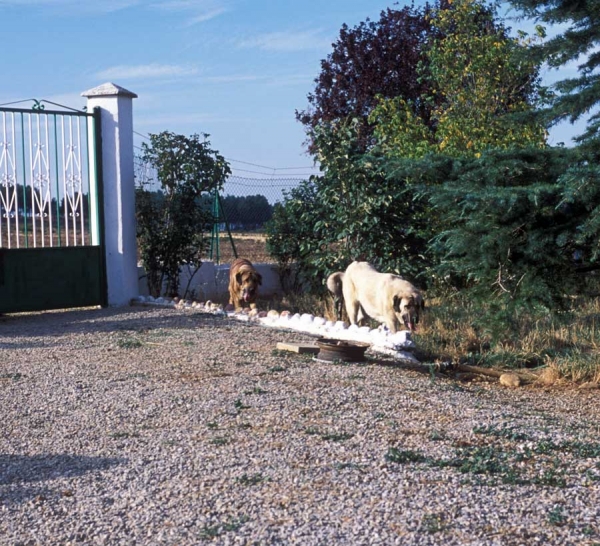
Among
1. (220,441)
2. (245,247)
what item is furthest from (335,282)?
(245,247)

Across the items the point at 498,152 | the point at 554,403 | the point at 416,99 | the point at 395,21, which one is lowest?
the point at 554,403

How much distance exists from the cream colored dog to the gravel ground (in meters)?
0.83

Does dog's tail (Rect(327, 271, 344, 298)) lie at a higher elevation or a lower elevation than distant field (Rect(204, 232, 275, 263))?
lower

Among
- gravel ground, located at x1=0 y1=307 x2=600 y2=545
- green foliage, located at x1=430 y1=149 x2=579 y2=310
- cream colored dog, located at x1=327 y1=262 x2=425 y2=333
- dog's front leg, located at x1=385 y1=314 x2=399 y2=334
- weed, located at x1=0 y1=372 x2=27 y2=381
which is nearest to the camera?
gravel ground, located at x1=0 y1=307 x2=600 y2=545

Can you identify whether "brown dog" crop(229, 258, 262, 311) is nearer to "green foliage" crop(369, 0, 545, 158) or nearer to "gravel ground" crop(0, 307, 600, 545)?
"green foliage" crop(369, 0, 545, 158)

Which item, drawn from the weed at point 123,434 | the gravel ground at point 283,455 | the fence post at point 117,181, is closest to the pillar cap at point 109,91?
the fence post at point 117,181

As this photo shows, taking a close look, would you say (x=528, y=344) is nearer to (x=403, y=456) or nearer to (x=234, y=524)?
(x=403, y=456)

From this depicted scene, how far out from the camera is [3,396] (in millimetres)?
6785

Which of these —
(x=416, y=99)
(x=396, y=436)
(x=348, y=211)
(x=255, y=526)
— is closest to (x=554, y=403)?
(x=396, y=436)

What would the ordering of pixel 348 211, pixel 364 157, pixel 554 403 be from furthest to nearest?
pixel 348 211
pixel 364 157
pixel 554 403

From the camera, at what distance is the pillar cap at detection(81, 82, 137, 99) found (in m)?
12.3

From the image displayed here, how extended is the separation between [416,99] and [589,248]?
13.8 metres

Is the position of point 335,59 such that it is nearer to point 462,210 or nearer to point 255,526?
point 462,210

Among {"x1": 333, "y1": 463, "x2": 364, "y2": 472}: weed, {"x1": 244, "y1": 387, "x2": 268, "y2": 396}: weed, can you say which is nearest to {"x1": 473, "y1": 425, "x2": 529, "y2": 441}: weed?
{"x1": 333, "y1": 463, "x2": 364, "y2": 472}: weed
